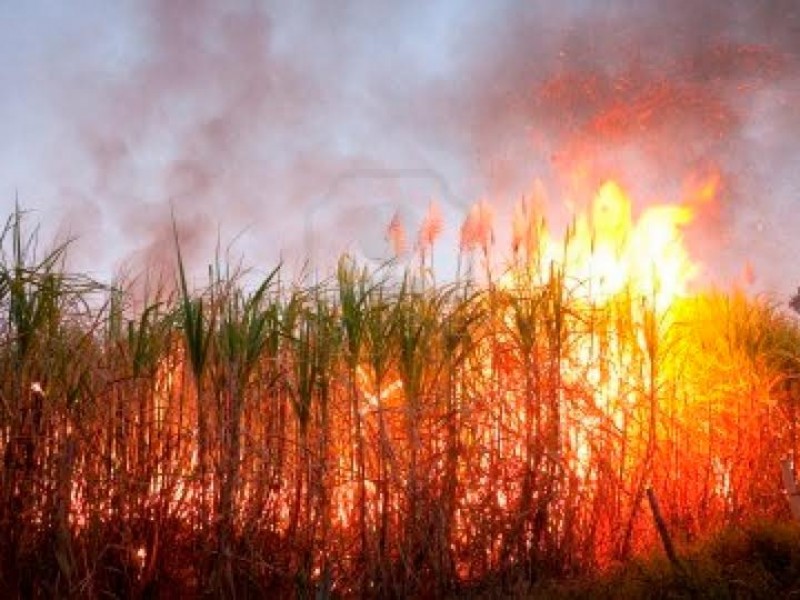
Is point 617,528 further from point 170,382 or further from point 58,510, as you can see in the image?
point 58,510

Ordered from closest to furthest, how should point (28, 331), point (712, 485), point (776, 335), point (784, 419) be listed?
point (28, 331), point (712, 485), point (784, 419), point (776, 335)

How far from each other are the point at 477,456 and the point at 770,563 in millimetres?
1956

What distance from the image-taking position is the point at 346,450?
→ 5629 millimetres

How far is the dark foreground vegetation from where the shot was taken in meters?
4.96

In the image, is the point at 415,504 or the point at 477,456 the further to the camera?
the point at 477,456

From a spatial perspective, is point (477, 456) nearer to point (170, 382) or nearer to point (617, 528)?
→ point (617, 528)

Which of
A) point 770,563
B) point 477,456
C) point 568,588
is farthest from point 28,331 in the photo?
point 770,563

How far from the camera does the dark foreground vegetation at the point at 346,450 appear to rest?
195 inches

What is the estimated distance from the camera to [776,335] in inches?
336

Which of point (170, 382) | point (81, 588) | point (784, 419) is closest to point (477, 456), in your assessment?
point (170, 382)

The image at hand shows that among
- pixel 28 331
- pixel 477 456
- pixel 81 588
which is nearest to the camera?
pixel 81 588

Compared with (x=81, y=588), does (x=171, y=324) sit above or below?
above

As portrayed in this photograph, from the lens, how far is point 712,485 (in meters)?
7.21

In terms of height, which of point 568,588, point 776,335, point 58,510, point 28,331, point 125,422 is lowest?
point 568,588
